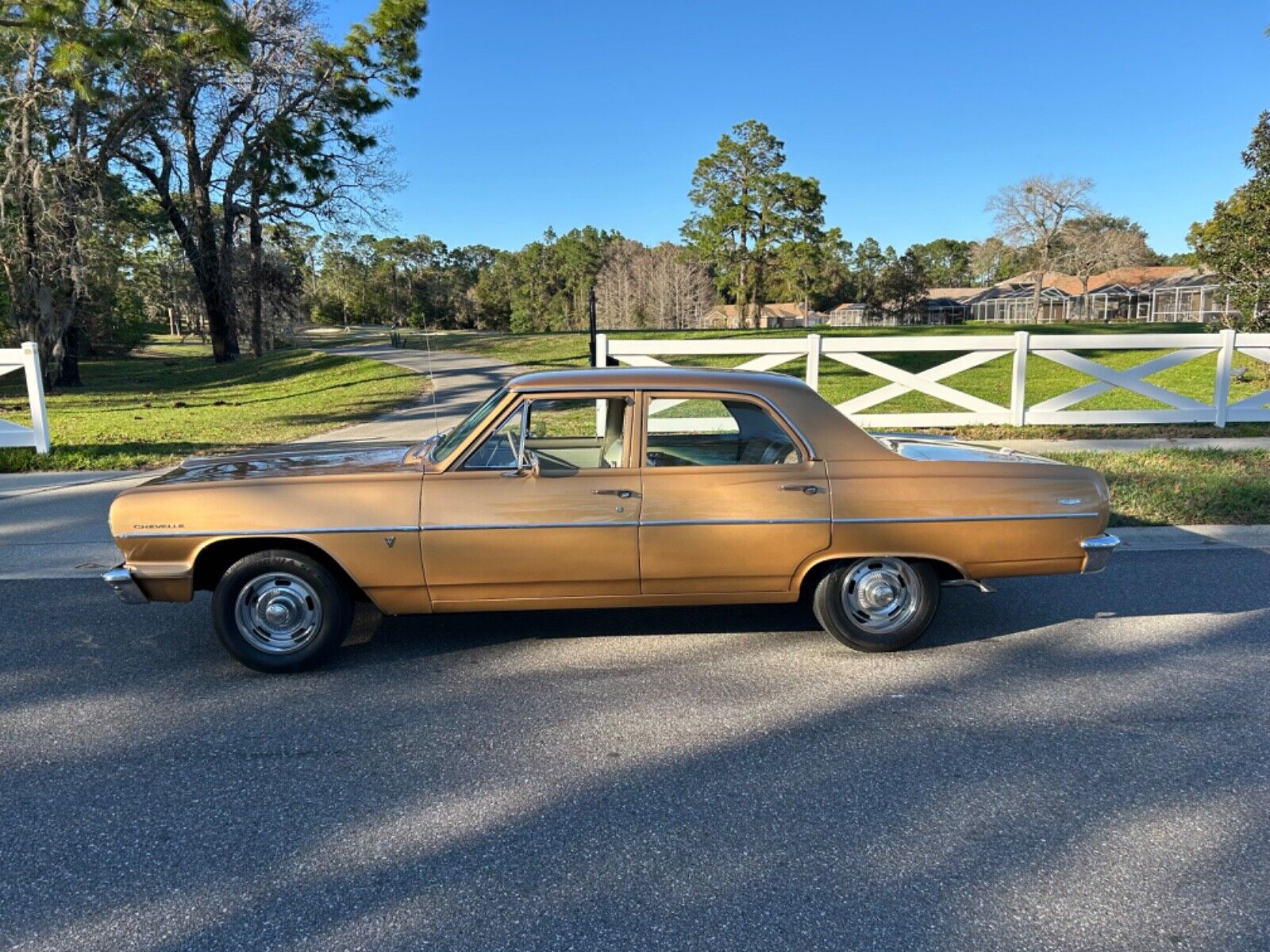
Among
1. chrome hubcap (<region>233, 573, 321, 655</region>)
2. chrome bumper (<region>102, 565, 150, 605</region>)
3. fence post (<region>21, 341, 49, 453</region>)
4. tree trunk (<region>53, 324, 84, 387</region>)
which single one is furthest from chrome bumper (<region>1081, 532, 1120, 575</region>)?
tree trunk (<region>53, 324, 84, 387</region>)

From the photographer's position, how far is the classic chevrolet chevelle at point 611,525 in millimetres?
4211

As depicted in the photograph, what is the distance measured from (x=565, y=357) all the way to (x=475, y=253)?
332 ft

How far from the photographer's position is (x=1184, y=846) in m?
2.86

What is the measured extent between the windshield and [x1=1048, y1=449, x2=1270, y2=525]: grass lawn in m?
5.59

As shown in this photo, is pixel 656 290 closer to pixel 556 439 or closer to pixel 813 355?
→ pixel 813 355

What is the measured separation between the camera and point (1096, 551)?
4504 mm

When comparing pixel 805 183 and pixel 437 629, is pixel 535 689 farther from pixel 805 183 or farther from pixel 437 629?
pixel 805 183

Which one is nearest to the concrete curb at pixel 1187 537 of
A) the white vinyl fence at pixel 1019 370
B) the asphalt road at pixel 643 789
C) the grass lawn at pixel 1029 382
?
the asphalt road at pixel 643 789

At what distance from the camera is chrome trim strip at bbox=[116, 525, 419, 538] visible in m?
4.16

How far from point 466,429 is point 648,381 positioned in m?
1.02

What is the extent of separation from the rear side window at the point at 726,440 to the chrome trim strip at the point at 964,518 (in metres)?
0.45

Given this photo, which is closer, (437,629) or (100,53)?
(437,629)

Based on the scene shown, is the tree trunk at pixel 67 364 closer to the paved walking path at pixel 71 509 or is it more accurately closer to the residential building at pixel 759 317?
the paved walking path at pixel 71 509

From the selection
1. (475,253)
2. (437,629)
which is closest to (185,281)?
(437,629)
